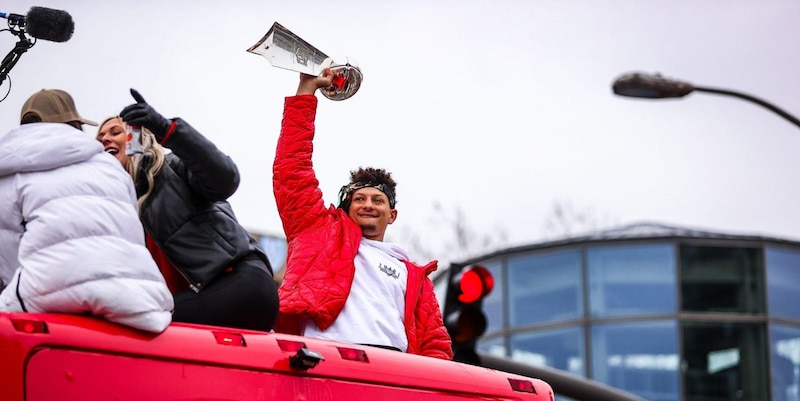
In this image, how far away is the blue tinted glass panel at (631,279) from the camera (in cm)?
2953

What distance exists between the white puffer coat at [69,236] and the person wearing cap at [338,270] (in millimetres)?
1364

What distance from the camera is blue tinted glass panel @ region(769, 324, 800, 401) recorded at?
93.8 feet

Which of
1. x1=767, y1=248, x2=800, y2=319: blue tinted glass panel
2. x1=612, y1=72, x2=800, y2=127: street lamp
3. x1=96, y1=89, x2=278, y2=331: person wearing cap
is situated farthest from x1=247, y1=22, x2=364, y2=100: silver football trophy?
x1=767, y1=248, x2=800, y2=319: blue tinted glass panel

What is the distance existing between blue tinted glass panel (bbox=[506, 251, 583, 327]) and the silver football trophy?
24.8 m

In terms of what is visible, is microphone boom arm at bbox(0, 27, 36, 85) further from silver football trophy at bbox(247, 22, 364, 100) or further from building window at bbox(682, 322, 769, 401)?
building window at bbox(682, 322, 769, 401)

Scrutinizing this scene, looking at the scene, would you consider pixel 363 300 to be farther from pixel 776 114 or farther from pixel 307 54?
pixel 776 114

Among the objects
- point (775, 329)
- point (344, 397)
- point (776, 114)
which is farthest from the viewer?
point (775, 329)

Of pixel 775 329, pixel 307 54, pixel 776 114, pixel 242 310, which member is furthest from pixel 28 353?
pixel 775 329

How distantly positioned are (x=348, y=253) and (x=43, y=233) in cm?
190

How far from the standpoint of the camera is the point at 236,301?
4809 mm

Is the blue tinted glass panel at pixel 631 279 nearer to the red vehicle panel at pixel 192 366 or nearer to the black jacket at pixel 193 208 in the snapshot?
the red vehicle panel at pixel 192 366

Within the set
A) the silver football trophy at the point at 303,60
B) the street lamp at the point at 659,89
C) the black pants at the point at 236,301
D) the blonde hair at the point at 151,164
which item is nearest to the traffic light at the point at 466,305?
the silver football trophy at the point at 303,60

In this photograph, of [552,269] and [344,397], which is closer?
[344,397]

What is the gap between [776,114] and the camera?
1538 centimetres
